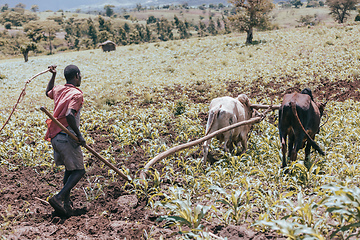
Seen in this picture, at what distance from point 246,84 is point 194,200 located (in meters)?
9.23

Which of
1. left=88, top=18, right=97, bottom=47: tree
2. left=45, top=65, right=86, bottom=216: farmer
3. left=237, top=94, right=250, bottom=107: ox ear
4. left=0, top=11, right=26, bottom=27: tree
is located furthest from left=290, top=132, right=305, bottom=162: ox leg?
left=0, top=11, right=26, bottom=27: tree

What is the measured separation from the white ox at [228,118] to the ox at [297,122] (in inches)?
44.4

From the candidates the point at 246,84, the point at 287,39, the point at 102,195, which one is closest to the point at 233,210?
the point at 102,195

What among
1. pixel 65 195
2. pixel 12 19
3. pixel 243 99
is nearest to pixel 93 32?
pixel 243 99

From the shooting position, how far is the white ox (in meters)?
5.82

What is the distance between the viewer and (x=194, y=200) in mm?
4398

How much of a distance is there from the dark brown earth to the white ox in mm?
1685

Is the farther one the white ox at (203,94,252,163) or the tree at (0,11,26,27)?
the tree at (0,11,26,27)

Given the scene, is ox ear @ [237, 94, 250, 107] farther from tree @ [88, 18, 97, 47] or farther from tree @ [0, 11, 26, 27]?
tree @ [0, 11, 26, 27]

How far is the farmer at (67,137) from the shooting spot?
393 cm

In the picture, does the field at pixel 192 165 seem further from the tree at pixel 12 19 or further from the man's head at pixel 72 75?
the tree at pixel 12 19

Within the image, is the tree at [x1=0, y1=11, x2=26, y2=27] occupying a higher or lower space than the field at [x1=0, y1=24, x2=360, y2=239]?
higher

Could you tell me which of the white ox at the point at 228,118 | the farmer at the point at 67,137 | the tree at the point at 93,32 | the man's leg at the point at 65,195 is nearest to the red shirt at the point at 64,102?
the farmer at the point at 67,137

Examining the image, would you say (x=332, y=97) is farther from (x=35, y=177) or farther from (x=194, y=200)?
(x=35, y=177)
